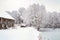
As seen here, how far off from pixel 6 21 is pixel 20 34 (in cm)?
25

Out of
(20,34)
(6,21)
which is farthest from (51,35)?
(6,21)

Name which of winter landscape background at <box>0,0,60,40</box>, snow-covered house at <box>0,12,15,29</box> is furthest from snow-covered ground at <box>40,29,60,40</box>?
snow-covered house at <box>0,12,15,29</box>

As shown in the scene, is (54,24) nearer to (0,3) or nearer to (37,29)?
(37,29)

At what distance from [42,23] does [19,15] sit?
309mm

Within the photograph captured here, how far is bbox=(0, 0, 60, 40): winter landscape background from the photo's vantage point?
4.81 ft

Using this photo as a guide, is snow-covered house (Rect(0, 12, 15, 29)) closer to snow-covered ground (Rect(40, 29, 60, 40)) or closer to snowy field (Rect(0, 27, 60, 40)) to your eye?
snowy field (Rect(0, 27, 60, 40))

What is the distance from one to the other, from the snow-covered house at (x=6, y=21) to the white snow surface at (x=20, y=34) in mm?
64

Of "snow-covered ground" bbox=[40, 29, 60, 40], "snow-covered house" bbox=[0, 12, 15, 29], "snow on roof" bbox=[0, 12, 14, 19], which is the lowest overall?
"snow-covered ground" bbox=[40, 29, 60, 40]

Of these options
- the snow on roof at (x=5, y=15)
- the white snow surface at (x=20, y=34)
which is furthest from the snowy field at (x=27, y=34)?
the snow on roof at (x=5, y=15)

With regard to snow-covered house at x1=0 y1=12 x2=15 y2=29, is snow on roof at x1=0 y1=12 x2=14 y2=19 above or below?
above

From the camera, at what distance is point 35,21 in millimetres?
1488

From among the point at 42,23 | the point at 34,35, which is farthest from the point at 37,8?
Result: the point at 34,35

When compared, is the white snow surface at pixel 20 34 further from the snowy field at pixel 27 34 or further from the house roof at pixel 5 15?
the house roof at pixel 5 15

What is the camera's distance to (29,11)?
1.50 meters
